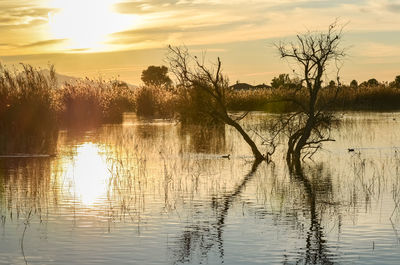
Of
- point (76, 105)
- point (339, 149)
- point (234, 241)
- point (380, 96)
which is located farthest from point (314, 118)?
point (380, 96)

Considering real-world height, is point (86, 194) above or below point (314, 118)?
below

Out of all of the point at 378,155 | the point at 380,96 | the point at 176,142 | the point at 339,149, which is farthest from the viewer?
the point at 380,96

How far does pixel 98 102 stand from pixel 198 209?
131 feet

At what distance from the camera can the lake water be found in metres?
13.9

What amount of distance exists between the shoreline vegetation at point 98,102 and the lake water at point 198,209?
1.82 meters

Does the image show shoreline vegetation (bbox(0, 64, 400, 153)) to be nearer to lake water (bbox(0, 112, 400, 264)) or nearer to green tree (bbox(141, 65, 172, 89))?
lake water (bbox(0, 112, 400, 264))

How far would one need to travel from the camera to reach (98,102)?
5756 centimetres

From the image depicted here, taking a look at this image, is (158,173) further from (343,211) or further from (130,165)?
(343,211)

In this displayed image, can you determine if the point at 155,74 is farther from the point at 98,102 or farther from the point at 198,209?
the point at 198,209

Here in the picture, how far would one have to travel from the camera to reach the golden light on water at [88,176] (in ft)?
69.4

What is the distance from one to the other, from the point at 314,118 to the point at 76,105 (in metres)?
29.4

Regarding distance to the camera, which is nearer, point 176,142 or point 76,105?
point 176,142

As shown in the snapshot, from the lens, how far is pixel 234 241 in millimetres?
14641

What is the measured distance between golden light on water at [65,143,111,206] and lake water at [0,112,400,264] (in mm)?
36
